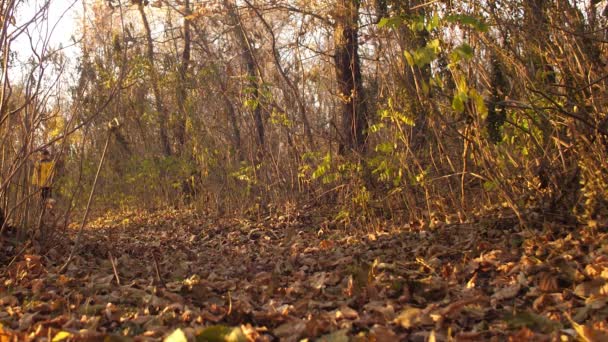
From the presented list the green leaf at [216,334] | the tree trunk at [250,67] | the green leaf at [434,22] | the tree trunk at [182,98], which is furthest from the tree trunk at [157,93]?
the green leaf at [216,334]

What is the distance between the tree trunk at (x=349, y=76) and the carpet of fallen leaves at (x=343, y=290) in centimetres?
244

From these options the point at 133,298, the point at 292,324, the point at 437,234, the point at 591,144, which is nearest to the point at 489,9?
the point at 591,144

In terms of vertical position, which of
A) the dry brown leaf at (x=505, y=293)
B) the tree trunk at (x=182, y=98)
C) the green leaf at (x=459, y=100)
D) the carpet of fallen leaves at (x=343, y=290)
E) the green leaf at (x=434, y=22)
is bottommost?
the dry brown leaf at (x=505, y=293)

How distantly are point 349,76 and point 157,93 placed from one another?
20.0 ft

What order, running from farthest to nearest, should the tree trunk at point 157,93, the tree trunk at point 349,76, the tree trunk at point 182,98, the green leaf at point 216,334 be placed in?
1. the tree trunk at point 157,93
2. the tree trunk at point 182,98
3. the tree trunk at point 349,76
4. the green leaf at point 216,334

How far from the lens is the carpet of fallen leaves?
282 cm

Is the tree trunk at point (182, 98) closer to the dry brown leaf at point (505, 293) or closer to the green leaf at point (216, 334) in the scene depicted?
the dry brown leaf at point (505, 293)

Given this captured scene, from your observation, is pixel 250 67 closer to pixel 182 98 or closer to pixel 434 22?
pixel 182 98

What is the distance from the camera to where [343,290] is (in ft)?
12.7

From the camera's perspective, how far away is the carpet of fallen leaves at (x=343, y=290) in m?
2.82

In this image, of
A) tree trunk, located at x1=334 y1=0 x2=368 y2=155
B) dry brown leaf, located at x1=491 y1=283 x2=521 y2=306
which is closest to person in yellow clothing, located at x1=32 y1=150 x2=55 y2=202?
tree trunk, located at x1=334 y1=0 x2=368 y2=155

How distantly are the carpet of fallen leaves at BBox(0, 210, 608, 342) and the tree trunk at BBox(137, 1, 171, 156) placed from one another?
7.26m

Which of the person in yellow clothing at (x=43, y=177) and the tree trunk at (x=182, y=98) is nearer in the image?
the person in yellow clothing at (x=43, y=177)

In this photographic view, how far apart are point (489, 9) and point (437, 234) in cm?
210
